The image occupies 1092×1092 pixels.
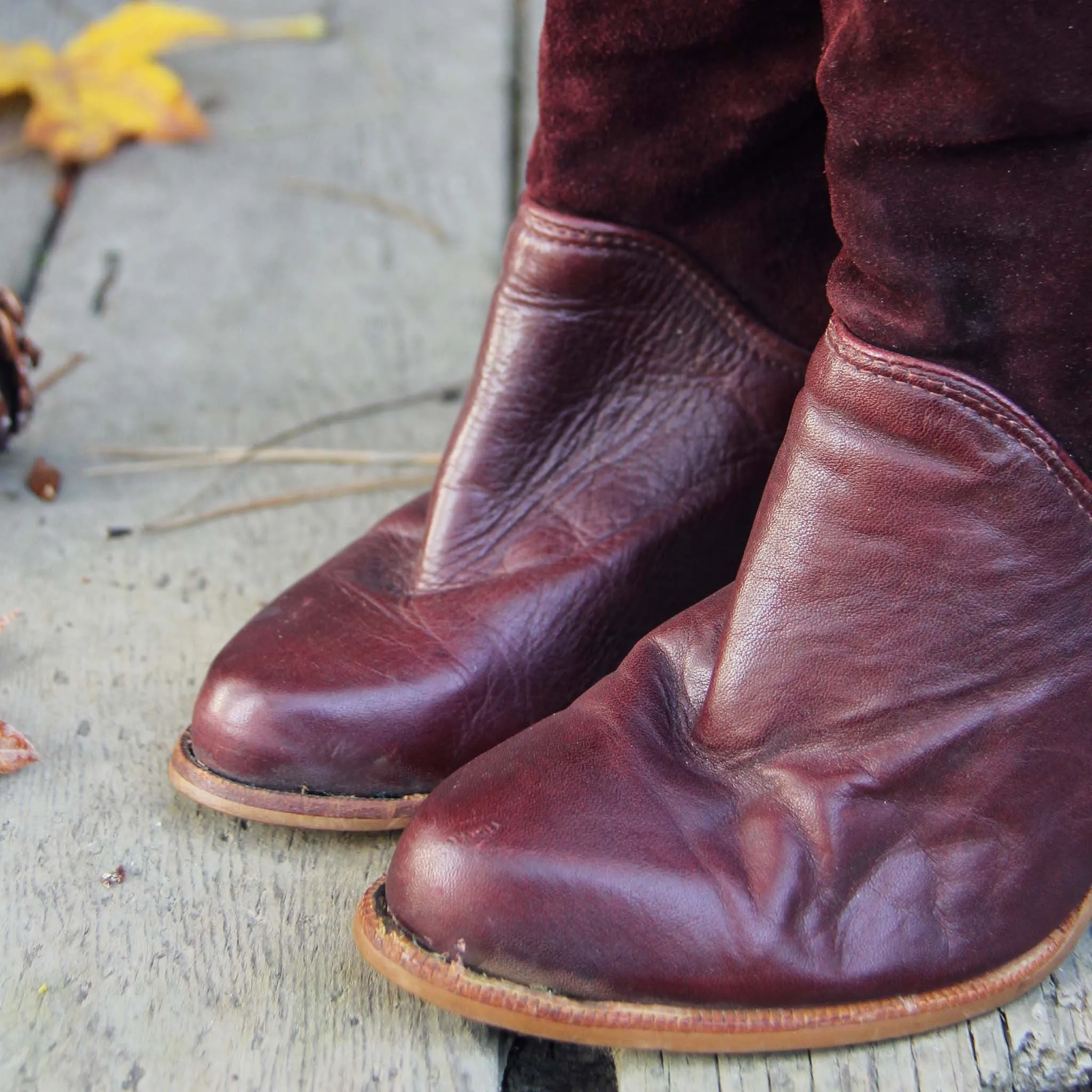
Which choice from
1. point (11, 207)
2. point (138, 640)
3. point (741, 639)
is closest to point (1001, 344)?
point (741, 639)

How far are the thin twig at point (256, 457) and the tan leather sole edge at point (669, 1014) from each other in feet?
2.67

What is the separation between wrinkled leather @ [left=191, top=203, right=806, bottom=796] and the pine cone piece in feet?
1.74

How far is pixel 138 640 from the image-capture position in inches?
48.4

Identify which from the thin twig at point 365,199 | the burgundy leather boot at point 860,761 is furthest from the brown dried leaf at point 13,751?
the thin twig at point 365,199

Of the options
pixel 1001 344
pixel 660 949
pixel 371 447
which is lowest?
pixel 371 447

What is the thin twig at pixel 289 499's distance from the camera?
141 cm

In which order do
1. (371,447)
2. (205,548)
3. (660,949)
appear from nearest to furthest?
(660,949) < (205,548) < (371,447)

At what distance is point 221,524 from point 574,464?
50 centimetres

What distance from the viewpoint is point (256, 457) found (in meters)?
Result: 1.55

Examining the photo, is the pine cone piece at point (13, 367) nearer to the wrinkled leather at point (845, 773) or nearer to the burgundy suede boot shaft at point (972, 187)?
the wrinkled leather at point (845, 773)

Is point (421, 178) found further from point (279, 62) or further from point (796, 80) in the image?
point (796, 80)

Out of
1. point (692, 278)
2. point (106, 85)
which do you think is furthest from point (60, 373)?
point (692, 278)

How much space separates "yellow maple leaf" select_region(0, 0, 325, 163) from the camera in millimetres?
2137

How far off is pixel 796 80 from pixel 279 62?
173cm
